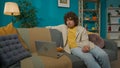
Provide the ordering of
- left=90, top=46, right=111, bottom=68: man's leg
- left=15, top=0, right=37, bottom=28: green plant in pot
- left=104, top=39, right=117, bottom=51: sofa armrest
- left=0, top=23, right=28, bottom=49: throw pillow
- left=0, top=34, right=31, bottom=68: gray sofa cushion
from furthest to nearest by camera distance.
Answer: left=15, top=0, right=37, bottom=28: green plant in pot
left=104, top=39, right=117, bottom=51: sofa armrest
left=90, top=46, right=111, bottom=68: man's leg
left=0, top=23, right=28, bottom=49: throw pillow
left=0, top=34, right=31, bottom=68: gray sofa cushion

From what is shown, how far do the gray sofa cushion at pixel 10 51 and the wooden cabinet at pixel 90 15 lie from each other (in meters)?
3.57

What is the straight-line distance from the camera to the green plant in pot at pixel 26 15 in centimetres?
508

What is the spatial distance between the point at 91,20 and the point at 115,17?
993 millimetres

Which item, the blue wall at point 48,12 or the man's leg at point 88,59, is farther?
the blue wall at point 48,12

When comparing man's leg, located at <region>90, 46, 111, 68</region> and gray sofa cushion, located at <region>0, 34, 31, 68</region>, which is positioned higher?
gray sofa cushion, located at <region>0, 34, 31, 68</region>

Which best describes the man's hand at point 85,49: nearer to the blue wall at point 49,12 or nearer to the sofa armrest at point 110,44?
the sofa armrest at point 110,44

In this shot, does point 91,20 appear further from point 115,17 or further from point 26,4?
point 26,4

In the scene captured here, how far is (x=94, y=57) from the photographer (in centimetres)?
296

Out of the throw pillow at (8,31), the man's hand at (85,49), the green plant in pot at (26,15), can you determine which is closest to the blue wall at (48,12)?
the green plant in pot at (26,15)

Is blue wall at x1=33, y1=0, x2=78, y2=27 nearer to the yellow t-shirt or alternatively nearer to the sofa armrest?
the sofa armrest

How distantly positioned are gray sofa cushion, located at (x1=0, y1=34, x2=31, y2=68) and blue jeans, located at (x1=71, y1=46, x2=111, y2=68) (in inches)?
30.2

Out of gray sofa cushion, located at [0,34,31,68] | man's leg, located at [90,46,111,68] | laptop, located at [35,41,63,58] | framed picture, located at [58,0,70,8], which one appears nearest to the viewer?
gray sofa cushion, located at [0,34,31,68]

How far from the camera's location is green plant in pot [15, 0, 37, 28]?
5.08 metres

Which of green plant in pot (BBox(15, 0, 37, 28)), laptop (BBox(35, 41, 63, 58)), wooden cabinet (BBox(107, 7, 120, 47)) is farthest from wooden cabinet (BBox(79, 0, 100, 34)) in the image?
laptop (BBox(35, 41, 63, 58))
